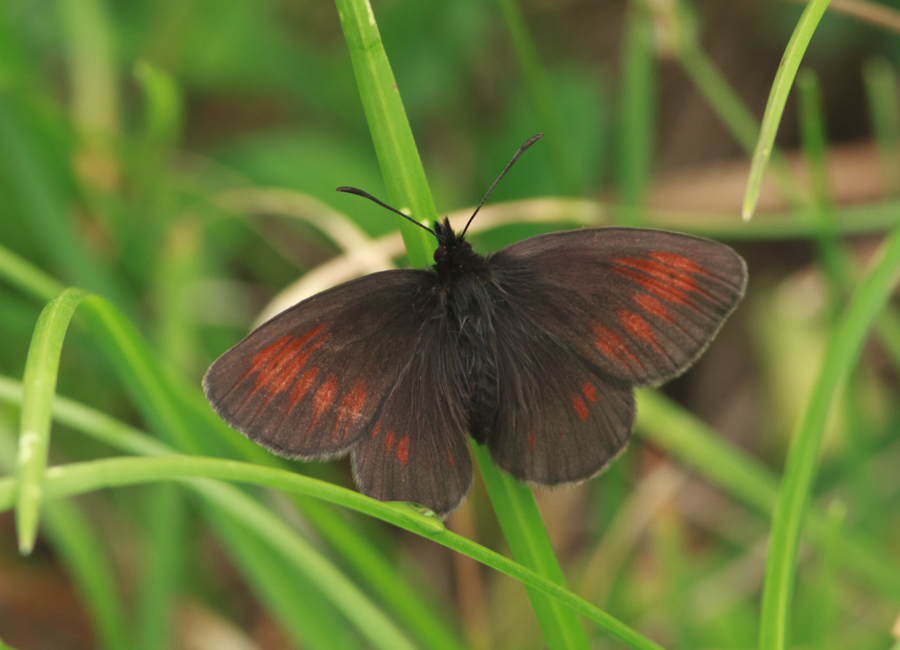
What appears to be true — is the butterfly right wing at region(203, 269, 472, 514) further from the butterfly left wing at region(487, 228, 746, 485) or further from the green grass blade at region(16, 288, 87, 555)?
the green grass blade at region(16, 288, 87, 555)

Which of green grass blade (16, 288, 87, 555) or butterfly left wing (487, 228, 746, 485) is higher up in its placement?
butterfly left wing (487, 228, 746, 485)

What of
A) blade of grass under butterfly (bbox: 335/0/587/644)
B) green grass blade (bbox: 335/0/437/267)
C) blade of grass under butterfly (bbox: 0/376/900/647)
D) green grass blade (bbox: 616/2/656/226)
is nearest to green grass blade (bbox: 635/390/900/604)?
blade of grass under butterfly (bbox: 0/376/900/647)

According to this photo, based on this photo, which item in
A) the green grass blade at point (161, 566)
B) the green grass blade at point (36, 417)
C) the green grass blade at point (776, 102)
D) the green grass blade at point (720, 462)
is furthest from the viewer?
the green grass blade at point (720, 462)

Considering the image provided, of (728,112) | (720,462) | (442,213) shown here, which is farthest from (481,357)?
(728,112)

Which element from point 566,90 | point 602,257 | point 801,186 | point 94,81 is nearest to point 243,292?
point 94,81

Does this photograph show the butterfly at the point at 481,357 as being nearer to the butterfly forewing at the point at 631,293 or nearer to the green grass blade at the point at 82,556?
the butterfly forewing at the point at 631,293

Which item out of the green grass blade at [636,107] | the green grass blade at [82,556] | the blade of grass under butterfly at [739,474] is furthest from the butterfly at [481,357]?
the green grass blade at [82,556]

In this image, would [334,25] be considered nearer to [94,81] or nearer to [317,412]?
[94,81]

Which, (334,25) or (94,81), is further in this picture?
(334,25)
